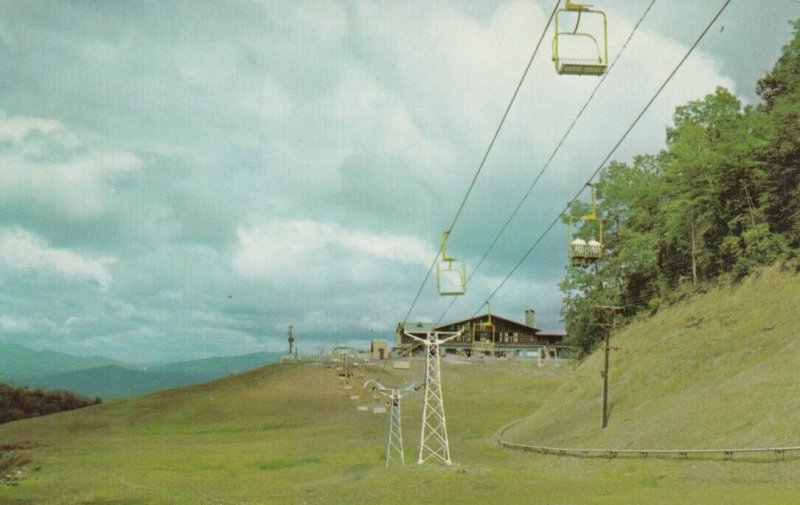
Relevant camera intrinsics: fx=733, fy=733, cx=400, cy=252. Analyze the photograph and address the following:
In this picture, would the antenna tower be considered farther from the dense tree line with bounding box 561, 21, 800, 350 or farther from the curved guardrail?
the dense tree line with bounding box 561, 21, 800, 350

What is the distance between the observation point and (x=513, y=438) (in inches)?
2931

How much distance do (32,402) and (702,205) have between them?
11837 centimetres

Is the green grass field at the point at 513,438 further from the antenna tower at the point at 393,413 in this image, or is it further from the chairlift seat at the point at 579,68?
the chairlift seat at the point at 579,68

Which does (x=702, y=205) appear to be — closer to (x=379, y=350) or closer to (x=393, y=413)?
(x=393, y=413)

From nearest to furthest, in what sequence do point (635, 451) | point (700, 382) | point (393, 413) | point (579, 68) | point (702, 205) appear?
point (579, 68) < point (635, 451) < point (700, 382) < point (393, 413) < point (702, 205)

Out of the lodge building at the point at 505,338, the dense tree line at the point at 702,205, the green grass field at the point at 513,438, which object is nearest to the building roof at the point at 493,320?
the lodge building at the point at 505,338

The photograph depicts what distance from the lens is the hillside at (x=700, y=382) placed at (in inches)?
1922

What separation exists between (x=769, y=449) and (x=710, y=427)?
8.25m

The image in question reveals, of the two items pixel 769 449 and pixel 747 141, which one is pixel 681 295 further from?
pixel 769 449

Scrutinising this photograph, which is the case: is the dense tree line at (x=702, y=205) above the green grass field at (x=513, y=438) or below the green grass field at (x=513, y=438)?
above

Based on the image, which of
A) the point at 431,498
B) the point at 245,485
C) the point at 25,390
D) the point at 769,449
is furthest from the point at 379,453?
the point at 25,390

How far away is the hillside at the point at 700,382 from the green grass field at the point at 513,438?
15cm

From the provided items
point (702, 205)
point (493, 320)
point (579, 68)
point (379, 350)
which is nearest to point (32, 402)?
point (379, 350)

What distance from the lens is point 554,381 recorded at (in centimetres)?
12419
